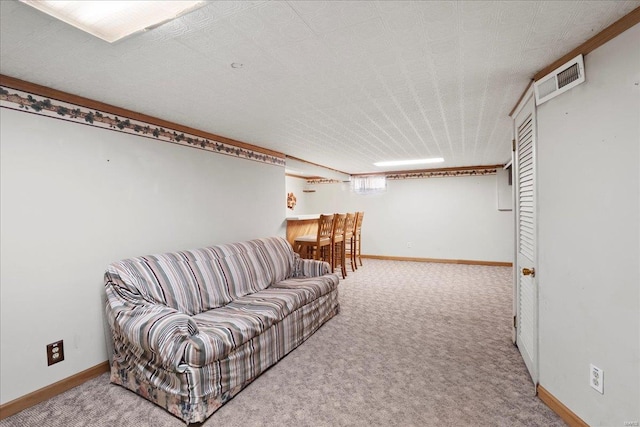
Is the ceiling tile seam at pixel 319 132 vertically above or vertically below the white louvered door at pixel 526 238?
above

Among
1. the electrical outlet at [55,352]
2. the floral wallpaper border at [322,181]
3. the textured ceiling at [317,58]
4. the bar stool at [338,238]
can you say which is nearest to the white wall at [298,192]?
the floral wallpaper border at [322,181]

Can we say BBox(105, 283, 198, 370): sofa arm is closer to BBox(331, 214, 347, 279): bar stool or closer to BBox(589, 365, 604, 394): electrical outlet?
BBox(589, 365, 604, 394): electrical outlet

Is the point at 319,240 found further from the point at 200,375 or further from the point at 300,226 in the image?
the point at 200,375

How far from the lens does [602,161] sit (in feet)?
4.71

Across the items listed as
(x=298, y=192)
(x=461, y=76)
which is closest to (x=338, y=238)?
(x=298, y=192)

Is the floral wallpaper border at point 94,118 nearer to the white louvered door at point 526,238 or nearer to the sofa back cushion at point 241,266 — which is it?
the sofa back cushion at point 241,266

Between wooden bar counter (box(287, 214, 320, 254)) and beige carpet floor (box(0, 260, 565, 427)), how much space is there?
1830mm

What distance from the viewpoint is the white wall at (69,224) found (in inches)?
72.5

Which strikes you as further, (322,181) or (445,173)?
(322,181)

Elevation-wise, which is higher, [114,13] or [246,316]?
[114,13]

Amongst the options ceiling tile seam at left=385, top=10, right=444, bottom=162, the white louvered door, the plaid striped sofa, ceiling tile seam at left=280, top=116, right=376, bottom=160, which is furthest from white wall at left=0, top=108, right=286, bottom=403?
the white louvered door

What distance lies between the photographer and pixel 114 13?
1171 mm

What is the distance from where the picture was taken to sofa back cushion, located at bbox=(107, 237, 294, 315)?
7.32ft

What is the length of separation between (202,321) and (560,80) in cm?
272
